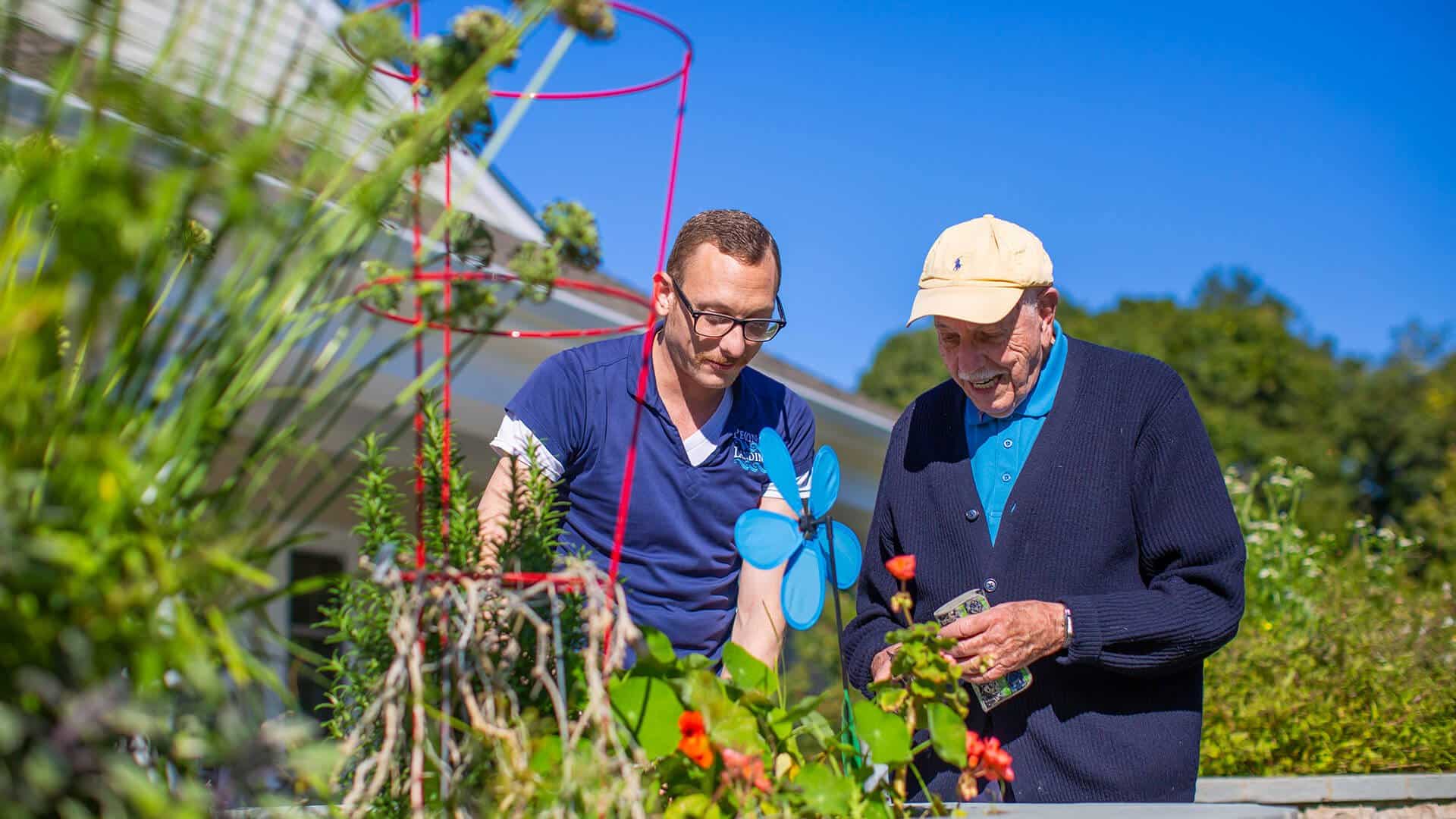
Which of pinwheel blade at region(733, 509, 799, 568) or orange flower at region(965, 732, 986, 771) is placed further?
pinwheel blade at region(733, 509, 799, 568)

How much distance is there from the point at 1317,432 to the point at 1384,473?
2.50m

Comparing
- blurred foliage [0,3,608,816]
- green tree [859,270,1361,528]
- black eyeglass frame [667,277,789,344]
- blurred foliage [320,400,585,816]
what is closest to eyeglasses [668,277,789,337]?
black eyeglass frame [667,277,789,344]

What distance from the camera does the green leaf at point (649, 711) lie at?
1.17 metres

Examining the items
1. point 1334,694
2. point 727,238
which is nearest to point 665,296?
point 727,238

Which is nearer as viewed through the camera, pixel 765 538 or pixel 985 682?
pixel 765 538

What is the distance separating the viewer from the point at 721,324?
7.04ft

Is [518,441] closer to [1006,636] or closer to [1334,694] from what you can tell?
[1006,636]

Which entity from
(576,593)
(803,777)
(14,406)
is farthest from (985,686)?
(14,406)

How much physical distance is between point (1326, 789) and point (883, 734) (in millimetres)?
2572

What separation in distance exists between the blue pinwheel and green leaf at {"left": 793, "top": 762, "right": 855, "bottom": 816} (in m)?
0.36

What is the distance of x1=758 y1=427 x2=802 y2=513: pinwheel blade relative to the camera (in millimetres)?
1615

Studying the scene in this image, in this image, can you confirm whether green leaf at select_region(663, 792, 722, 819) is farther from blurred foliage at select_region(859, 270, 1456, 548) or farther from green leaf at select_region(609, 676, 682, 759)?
blurred foliage at select_region(859, 270, 1456, 548)

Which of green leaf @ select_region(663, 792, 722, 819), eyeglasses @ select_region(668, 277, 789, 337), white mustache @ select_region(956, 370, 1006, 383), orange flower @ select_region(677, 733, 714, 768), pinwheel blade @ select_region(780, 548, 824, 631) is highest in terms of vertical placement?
white mustache @ select_region(956, 370, 1006, 383)

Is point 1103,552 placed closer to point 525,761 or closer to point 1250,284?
point 525,761
